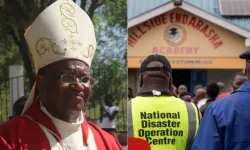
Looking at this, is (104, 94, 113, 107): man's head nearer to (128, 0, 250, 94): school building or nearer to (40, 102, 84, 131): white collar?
(40, 102, 84, 131): white collar

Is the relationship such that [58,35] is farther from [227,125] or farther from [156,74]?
[156,74]

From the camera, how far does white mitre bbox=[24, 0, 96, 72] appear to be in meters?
2.39

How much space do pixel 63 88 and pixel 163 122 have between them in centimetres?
155

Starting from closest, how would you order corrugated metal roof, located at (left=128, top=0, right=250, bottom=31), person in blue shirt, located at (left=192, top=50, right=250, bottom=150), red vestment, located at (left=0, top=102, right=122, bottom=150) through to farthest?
red vestment, located at (left=0, top=102, right=122, bottom=150)
person in blue shirt, located at (left=192, top=50, right=250, bottom=150)
corrugated metal roof, located at (left=128, top=0, right=250, bottom=31)

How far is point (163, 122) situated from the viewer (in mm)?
3797

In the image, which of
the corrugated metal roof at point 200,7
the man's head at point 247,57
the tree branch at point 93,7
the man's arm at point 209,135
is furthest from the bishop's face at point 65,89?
the corrugated metal roof at point 200,7

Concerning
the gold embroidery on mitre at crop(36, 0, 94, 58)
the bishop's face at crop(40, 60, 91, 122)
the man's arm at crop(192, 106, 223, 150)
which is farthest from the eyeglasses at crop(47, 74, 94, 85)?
the man's arm at crop(192, 106, 223, 150)

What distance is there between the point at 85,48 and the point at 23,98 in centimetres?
34

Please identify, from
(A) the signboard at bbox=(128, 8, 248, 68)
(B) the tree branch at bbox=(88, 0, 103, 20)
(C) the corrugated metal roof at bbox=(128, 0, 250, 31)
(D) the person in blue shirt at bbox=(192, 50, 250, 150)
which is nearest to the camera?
(B) the tree branch at bbox=(88, 0, 103, 20)

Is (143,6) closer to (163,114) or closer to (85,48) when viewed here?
(163,114)

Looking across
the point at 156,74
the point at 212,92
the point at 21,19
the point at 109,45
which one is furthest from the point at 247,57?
the point at 212,92

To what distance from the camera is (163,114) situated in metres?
3.81

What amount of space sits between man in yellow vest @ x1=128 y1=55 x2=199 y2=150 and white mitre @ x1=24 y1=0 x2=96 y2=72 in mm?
1381

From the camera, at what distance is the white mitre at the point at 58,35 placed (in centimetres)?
239
